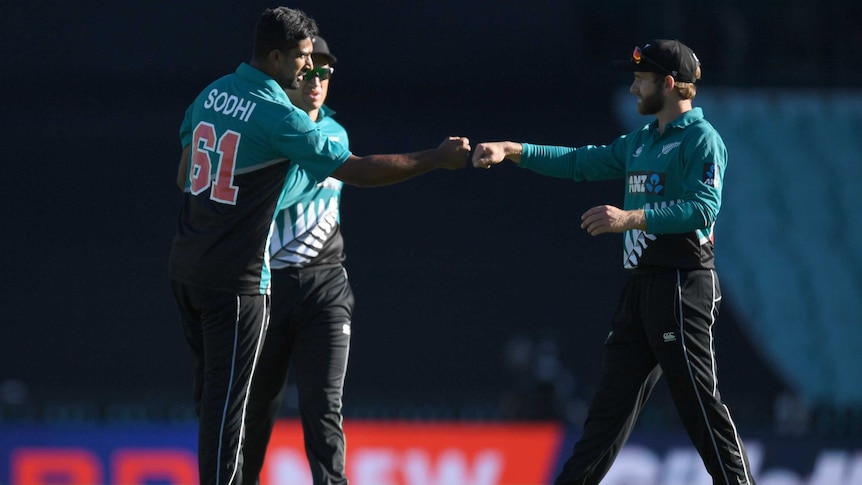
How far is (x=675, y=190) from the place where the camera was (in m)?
5.43

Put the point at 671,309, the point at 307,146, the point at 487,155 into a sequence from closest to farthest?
the point at 307,146
the point at 671,309
the point at 487,155

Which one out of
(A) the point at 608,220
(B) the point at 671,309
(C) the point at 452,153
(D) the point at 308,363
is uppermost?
(C) the point at 452,153

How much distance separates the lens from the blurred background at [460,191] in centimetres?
1074

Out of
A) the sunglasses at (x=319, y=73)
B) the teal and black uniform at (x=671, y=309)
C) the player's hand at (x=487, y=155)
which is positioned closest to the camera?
the teal and black uniform at (x=671, y=309)

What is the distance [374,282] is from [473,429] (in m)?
2.60

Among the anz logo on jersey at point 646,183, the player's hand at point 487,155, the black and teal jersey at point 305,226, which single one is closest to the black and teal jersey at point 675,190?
the anz logo on jersey at point 646,183

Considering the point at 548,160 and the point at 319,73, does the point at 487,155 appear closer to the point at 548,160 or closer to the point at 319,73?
the point at 548,160

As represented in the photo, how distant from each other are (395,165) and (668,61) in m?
1.24

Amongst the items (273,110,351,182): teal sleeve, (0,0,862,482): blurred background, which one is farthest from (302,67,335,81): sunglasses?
(0,0,862,482): blurred background

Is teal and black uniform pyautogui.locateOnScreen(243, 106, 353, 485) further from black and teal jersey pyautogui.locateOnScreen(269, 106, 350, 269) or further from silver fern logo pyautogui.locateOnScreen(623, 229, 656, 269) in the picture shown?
silver fern logo pyautogui.locateOnScreen(623, 229, 656, 269)

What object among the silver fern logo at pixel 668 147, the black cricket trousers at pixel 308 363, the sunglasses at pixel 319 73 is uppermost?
the sunglasses at pixel 319 73

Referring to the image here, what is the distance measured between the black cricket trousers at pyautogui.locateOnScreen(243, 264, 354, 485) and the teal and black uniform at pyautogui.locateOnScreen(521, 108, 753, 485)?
103cm

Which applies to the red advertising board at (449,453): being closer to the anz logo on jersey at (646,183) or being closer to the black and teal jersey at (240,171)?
the anz logo on jersey at (646,183)

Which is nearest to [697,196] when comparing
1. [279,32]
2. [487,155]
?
[487,155]
